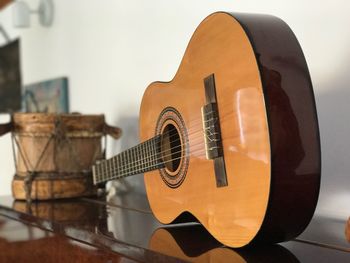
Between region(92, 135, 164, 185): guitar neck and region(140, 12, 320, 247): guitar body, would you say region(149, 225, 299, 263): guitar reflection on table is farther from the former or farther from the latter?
region(92, 135, 164, 185): guitar neck

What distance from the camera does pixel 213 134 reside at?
1.96ft

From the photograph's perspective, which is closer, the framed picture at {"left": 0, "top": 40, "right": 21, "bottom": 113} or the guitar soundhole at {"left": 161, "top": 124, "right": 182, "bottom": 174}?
the guitar soundhole at {"left": 161, "top": 124, "right": 182, "bottom": 174}

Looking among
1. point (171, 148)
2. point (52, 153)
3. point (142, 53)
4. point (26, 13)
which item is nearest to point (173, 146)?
point (171, 148)

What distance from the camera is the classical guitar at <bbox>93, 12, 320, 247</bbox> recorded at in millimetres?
515

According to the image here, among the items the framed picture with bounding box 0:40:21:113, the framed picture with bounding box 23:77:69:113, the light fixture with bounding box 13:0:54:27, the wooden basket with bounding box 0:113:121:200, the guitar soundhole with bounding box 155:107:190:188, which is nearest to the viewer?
the guitar soundhole with bounding box 155:107:190:188

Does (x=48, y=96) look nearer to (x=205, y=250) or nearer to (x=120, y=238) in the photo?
(x=120, y=238)

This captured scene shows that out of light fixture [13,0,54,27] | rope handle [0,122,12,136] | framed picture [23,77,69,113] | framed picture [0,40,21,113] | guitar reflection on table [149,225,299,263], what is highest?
light fixture [13,0,54,27]

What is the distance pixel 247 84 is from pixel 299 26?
0.36 metres

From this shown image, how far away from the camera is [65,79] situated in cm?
188

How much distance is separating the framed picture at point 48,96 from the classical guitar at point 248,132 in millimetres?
1264

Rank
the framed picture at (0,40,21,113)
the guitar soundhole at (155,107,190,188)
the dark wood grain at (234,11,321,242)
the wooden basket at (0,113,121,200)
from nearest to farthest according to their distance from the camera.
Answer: the dark wood grain at (234,11,321,242), the guitar soundhole at (155,107,190,188), the wooden basket at (0,113,121,200), the framed picture at (0,40,21,113)

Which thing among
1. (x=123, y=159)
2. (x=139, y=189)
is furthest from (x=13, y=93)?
(x=123, y=159)

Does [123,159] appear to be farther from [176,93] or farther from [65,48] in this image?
[65,48]

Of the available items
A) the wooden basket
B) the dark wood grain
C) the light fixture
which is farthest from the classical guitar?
the light fixture
